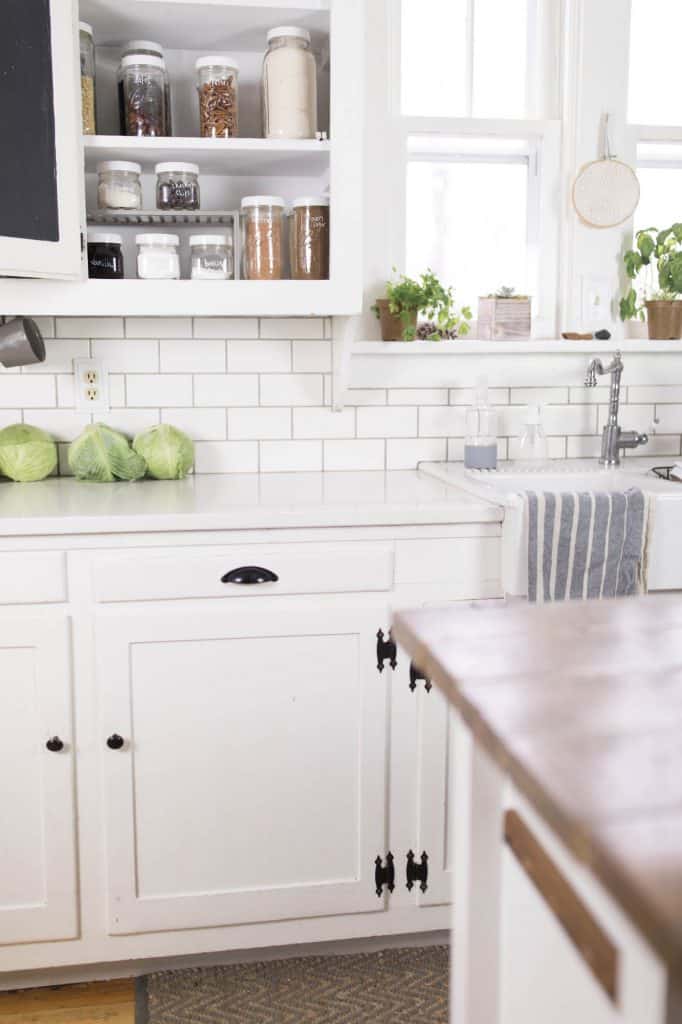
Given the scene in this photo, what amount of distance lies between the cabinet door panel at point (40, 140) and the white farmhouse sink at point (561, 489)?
3.49ft

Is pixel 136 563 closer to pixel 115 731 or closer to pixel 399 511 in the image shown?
pixel 115 731

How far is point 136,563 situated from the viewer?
2.04 meters

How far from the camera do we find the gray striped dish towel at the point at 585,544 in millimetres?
2098

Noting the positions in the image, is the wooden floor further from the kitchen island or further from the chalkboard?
the chalkboard

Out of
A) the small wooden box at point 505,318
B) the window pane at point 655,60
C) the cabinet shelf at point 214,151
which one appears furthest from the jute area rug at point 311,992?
the window pane at point 655,60

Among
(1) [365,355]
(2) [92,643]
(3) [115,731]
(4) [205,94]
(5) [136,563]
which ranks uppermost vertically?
(4) [205,94]

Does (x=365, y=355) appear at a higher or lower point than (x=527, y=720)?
higher

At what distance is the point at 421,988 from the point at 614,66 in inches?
94.9

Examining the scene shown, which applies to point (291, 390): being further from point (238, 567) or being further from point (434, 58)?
point (434, 58)

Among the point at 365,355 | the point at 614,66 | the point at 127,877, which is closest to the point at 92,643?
the point at 127,877

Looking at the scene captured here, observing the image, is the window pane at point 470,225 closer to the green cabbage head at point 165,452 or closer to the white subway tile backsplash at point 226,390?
the white subway tile backsplash at point 226,390

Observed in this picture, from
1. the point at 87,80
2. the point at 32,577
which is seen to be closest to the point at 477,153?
the point at 87,80

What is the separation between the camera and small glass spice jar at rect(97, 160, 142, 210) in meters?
2.30

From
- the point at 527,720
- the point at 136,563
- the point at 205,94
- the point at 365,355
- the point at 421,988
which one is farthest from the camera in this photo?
the point at 365,355
